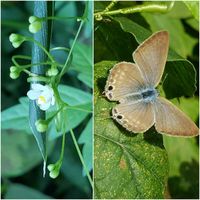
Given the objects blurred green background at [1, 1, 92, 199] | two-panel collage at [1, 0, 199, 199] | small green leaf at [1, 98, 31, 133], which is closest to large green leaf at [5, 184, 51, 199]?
blurred green background at [1, 1, 92, 199]

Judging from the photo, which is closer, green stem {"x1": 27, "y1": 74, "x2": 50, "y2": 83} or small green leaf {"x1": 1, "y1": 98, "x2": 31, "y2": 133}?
green stem {"x1": 27, "y1": 74, "x2": 50, "y2": 83}

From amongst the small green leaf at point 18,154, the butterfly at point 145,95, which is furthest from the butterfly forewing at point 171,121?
the small green leaf at point 18,154

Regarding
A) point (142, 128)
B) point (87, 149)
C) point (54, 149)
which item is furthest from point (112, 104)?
point (54, 149)

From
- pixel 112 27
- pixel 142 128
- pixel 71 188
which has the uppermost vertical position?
pixel 112 27

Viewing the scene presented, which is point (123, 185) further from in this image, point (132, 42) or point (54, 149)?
point (54, 149)

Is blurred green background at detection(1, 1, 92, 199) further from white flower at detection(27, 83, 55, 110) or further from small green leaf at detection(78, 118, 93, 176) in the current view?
white flower at detection(27, 83, 55, 110)

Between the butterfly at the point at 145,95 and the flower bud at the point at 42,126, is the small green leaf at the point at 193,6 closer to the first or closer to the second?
the butterfly at the point at 145,95
